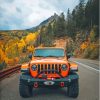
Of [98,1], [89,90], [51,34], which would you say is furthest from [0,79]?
[51,34]

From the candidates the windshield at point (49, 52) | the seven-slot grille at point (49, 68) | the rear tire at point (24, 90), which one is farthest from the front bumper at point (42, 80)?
the windshield at point (49, 52)

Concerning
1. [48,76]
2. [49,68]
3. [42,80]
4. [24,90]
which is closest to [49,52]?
[49,68]

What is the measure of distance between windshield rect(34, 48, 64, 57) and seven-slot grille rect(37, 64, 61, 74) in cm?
190

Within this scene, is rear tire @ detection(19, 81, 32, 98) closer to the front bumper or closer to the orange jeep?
the orange jeep

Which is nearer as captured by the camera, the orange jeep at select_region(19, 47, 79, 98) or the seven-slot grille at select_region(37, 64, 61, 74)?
the orange jeep at select_region(19, 47, 79, 98)

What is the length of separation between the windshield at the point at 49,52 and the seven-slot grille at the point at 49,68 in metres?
1.90

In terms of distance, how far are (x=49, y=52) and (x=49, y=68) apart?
2.22m

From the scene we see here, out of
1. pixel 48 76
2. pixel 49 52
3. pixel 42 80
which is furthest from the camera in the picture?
pixel 49 52

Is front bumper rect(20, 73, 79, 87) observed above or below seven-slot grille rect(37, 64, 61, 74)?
below

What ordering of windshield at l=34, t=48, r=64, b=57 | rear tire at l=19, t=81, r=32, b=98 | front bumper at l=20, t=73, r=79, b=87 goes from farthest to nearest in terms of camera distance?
1. windshield at l=34, t=48, r=64, b=57
2. rear tire at l=19, t=81, r=32, b=98
3. front bumper at l=20, t=73, r=79, b=87

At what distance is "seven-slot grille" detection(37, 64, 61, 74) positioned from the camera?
35.2 feet

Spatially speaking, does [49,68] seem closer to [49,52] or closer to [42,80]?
[42,80]

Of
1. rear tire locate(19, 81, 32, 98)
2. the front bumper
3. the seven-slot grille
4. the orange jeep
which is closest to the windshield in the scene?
the orange jeep

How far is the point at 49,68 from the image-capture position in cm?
1080
